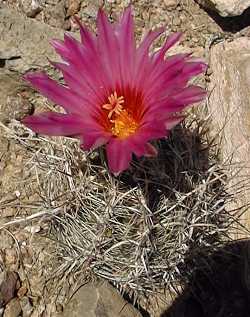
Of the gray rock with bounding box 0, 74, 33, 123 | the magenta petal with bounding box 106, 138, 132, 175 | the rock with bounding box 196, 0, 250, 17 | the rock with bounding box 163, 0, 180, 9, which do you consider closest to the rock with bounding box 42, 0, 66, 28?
the gray rock with bounding box 0, 74, 33, 123

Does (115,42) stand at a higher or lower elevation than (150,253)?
higher

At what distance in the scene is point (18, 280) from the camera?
2117 mm

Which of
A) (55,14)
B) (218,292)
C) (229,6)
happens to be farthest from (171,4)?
(218,292)

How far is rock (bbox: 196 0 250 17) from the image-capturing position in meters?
2.35

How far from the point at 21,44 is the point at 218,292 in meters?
1.07

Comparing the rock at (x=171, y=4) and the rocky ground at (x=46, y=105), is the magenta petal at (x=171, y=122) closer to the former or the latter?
the rocky ground at (x=46, y=105)

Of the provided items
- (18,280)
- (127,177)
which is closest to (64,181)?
(127,177)

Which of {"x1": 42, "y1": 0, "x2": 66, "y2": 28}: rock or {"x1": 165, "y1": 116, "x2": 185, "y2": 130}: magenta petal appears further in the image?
{"x1": 42, "y1": 0, "x2": 66, "y2": 28}: rock

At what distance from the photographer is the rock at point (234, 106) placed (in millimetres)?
2119

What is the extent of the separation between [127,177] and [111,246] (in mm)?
233

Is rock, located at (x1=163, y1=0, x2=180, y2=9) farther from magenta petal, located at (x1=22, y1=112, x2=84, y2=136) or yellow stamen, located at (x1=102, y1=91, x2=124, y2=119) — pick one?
magenta petal, located at (x1=22, y1=112, x2=84, y2=136)

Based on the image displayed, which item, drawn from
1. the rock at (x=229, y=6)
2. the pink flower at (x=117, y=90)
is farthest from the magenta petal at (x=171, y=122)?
the rock at (x=229, y=6)

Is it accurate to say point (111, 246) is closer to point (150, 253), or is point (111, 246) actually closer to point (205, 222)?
point (150, 253)

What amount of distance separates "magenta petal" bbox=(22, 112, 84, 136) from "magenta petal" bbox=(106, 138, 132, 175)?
80 mm
